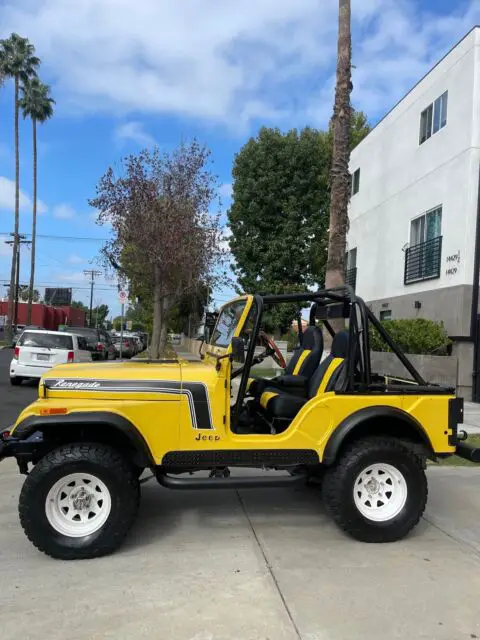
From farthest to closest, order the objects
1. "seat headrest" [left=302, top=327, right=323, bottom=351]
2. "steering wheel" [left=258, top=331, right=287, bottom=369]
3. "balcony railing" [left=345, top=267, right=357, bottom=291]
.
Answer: "balcony railing" [left=345, top=267, right=357, bottom=291] < "seat headrest" [left=302, top=327, right=323, bottom=351] < "steering wheel" [left=258, top=331, right=287, bottom=369]

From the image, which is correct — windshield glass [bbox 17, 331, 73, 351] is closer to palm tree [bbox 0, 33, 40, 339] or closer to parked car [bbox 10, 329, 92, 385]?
parked car [bbox 10, 329, 92, 385]

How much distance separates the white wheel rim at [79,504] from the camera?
4148mm

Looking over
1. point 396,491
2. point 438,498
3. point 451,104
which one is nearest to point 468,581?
point 396,491

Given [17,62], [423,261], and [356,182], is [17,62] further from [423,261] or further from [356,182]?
[423,261]

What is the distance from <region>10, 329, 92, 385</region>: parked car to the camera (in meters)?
14.9

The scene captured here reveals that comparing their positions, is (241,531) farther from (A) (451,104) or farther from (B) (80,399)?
A: (A) (451,104)

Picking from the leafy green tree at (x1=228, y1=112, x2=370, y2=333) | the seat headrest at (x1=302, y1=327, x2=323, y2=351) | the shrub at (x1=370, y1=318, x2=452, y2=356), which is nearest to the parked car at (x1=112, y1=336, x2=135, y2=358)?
the leafy green tree at (x1=228, y1=112, x2=370, y2=333)

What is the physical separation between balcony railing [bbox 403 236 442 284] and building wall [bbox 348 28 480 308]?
0.77 feet

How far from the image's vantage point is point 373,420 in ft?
15.5

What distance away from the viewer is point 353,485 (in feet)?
14.9

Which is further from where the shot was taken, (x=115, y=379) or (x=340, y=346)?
(x=340, y=346)

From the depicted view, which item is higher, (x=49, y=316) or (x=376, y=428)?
(x=49, y=316)

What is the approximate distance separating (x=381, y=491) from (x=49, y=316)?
60.5m

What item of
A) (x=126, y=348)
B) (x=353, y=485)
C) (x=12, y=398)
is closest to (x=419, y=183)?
(x=12, y=398)
